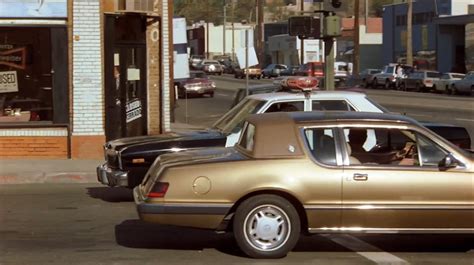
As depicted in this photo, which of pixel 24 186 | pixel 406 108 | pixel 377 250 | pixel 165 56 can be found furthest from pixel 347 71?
pixel 377 250

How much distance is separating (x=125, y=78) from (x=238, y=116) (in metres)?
6.85

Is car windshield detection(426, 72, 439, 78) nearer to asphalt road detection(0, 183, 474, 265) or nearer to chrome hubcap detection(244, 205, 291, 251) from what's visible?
asphalt road detection(0, 183, 474, 265)

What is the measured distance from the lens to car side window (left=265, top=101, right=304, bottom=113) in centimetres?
990

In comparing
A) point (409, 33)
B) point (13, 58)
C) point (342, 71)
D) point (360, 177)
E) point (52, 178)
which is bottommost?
point (52, 178)

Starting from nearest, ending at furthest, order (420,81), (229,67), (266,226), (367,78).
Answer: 1. (266,226)
2. (420,81)
3. (367,78)
4. (229,67)

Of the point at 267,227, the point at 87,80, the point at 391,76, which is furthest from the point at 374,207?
the point at 391,76

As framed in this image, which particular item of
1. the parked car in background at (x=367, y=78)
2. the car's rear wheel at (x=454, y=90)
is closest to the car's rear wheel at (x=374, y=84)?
the parked car in background at (x=367, y=78)

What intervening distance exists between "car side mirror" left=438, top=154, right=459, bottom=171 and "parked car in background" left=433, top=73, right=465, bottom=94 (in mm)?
41018

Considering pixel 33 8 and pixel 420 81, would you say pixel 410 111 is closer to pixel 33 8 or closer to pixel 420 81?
pixel 33 8

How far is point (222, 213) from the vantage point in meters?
7.24

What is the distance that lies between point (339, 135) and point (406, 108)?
84.0ft

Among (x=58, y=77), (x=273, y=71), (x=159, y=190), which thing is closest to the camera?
(x=159, y=190)

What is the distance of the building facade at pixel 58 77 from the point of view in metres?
15.5

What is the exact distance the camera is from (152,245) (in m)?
8.05
